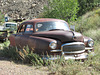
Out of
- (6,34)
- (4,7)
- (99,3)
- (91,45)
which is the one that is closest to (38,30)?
(91,45)

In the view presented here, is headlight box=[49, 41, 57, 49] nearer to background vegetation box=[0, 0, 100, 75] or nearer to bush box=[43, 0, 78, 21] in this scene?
background vegetation box=[0, 0, 100, 75]

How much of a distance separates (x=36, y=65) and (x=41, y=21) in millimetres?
1871

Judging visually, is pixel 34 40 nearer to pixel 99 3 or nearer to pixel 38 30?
pixel 38 30

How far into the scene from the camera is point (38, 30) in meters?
6.56

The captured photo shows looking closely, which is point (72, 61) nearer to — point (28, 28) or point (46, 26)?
point (46, 26)

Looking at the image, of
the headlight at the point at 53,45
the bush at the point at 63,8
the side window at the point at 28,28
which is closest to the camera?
the headlight at the point at 53,45

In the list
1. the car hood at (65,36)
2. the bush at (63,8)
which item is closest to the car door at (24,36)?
the car hood at (65,36)

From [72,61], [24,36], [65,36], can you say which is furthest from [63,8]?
[72,61]

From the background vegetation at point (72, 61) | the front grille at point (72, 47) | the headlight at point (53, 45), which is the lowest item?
the background vegetation at point (72, 61)

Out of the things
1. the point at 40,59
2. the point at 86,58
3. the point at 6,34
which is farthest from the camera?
the point at 6,34

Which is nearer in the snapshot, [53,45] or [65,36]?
[53,45]

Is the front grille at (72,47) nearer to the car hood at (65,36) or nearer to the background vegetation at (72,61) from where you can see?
the car hood at (65,36)

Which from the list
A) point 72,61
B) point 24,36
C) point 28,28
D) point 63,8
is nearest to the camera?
point 72,61

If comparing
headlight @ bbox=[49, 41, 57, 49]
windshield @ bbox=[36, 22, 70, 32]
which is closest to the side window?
windshield @ bbox=[36, 22, 70, 32]
